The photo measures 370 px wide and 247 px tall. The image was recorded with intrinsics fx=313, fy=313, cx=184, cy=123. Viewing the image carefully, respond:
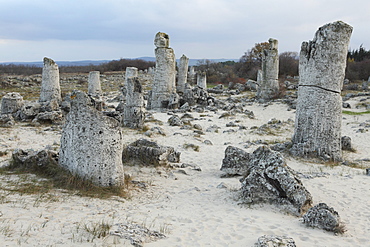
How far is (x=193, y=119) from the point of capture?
1590 centimetres

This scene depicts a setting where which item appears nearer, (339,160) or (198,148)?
(339,160)

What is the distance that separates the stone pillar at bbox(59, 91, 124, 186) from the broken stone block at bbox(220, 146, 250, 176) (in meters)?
2.88

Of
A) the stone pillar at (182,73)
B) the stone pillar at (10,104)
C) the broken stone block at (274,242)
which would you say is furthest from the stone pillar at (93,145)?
the stone pillar at (182,73)

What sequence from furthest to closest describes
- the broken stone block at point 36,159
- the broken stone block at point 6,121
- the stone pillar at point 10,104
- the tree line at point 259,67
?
the tree line at point 259,67, the stone pillar at point 10,104, the broken stone block at point 6,121, the broken stone block at point 36,159

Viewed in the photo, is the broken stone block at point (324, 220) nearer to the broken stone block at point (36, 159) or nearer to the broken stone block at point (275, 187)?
the broken stone block at point (275, 187)

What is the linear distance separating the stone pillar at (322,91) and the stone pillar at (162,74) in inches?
408

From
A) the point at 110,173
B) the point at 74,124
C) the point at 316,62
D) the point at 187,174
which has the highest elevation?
the point at 316,62

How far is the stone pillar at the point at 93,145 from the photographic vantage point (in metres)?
5.86

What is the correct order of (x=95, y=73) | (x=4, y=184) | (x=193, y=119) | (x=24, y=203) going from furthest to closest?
(x=95, y=73), (x=193, y=119), (x=4, y=184), (x=24, y=203)

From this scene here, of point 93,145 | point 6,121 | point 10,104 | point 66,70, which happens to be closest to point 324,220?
point 93,145

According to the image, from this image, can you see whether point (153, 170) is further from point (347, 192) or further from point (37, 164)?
point (347, 192)

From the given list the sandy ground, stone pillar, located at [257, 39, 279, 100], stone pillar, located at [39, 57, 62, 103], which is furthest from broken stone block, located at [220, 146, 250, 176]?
stone pillar, located at [257, 39, 279, 100]

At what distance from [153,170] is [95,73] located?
58.0ft

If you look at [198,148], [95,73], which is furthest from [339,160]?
[95,73]
